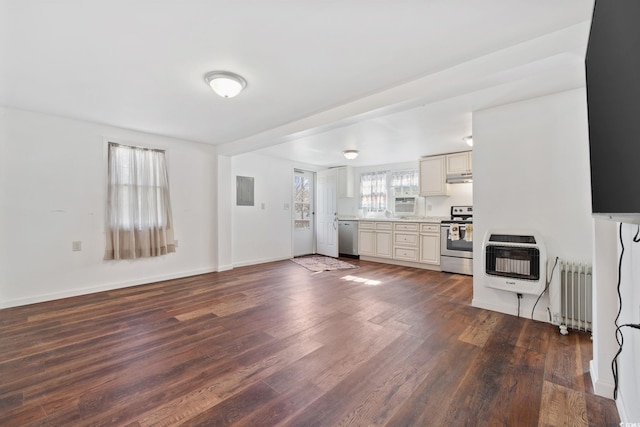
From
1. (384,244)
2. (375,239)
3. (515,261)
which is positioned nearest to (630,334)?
(515,261)

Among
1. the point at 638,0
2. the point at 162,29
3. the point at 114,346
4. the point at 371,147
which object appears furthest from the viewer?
the point at 371,147

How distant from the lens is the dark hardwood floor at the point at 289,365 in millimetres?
1486

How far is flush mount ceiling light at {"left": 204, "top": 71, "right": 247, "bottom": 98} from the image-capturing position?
2373 millimetres

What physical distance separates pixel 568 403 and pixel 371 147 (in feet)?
13.7

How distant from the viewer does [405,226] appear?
5.45m

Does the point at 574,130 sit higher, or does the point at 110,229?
the point at 574,130

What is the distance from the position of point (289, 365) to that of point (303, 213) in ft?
16.7

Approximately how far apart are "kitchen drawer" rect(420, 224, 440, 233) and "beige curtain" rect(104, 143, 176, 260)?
14.6ft

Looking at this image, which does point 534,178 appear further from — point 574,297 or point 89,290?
point 89,290

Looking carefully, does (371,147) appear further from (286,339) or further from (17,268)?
(17,268)

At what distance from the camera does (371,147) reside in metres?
5.00

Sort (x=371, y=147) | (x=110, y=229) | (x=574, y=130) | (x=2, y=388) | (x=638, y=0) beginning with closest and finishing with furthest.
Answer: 1. (x=638, y=0)
2. (x=2, y=388)
3. (x=574, y=130)
4. (x=110, y=229)
5. (x=371, y=147)

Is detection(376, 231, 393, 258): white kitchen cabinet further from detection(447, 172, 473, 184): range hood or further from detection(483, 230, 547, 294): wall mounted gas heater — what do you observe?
detection(483, 230, 547, 294): wall mounted gas heater

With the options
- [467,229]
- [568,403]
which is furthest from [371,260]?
[568,403]
